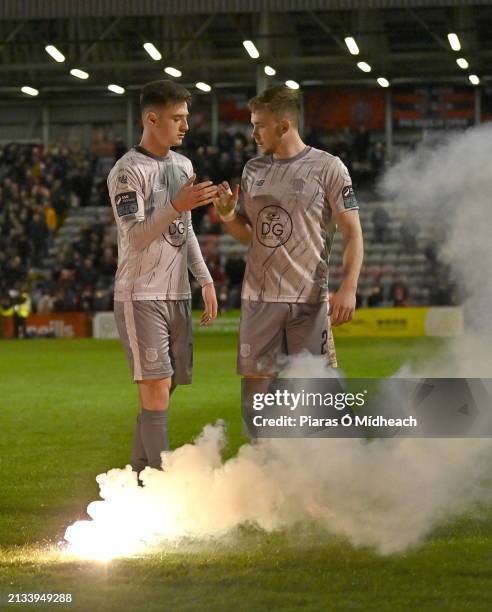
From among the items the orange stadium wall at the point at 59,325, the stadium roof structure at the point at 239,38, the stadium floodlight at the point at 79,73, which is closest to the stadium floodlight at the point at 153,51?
the stadium roof structure at the point at 239,38

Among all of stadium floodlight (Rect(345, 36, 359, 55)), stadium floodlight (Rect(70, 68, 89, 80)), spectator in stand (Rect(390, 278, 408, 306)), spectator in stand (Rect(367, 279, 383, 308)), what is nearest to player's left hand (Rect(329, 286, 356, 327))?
spectator in stand (Rect(390, 278, 408, 306))

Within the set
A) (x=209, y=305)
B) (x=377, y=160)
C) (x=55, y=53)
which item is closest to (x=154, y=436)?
(x=209, y=305)

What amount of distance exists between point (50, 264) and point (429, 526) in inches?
1136

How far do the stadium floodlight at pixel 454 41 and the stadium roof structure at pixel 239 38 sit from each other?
127 mm

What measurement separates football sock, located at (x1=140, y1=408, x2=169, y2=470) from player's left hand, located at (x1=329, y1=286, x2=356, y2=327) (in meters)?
1.12

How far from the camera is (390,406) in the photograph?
21.6 feet

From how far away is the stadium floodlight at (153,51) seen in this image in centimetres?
2834

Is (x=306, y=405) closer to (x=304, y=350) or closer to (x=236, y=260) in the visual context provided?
(x=304, y=350)

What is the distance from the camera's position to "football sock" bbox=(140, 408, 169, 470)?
654 cm

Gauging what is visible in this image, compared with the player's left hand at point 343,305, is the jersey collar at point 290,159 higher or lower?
higher

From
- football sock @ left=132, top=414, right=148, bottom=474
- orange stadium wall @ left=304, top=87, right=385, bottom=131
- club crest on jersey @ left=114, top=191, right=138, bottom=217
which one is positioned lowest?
football sock @ left=132, top=414, right=148, bottom=474

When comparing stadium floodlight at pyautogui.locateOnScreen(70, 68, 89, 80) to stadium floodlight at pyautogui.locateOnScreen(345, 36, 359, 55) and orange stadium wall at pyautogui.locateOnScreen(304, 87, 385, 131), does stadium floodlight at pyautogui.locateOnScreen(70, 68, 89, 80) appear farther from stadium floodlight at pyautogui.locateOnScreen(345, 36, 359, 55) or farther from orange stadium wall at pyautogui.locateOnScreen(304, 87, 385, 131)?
orange stadium wall at pyautogui.locateOnScreen(304, 87, 385, 131)

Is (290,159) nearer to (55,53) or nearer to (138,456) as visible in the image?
(138,456)

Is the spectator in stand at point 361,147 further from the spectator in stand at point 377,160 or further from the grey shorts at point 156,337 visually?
the grey shorts at point 156,337
